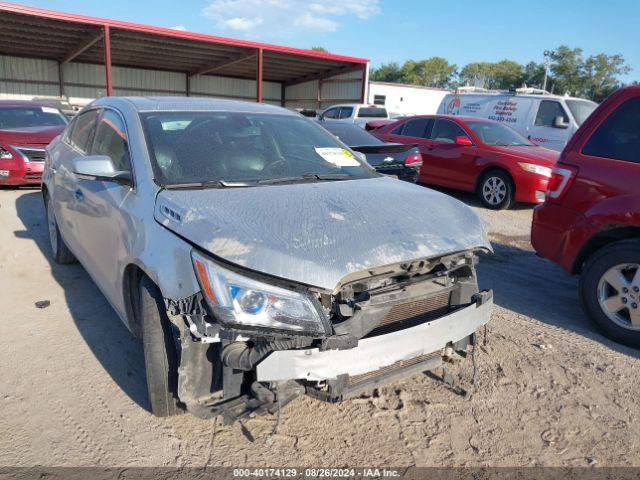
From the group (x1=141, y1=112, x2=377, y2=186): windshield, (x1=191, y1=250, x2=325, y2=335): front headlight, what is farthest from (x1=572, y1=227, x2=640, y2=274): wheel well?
(x1=191, y1=250, x2=325, y2=335): front headlight

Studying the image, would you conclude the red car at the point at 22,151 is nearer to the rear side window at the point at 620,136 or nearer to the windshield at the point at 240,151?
the windshield at the point at 240,151

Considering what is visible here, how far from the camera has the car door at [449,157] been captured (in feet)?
29.5

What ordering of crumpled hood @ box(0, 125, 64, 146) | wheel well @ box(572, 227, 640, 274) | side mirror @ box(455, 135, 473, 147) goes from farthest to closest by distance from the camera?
side mirror @ box(455, 135, 473, 147), crumpled hood @ box(0, 125, 64, 146), wheel well @ box(572, 227, 640, 274)

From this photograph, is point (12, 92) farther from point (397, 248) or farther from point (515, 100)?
point (397, 248)

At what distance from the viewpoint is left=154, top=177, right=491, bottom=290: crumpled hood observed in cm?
217

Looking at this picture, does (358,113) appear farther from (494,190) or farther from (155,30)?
(494,190)

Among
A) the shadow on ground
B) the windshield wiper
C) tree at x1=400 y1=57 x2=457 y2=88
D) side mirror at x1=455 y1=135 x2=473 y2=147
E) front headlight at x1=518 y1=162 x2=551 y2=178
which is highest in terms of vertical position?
tree at x1=400 y1=57 x2=457 y2=88

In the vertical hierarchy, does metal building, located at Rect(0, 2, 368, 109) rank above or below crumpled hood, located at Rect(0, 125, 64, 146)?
above

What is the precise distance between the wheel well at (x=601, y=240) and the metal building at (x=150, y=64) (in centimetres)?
1740

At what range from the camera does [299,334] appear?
2.12 metres

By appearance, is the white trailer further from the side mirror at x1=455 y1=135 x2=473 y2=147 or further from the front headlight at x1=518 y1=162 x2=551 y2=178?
the front headlight at x1=518 y1=162 x2=551 y2=178

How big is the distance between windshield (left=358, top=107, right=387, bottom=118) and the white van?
5.38 m

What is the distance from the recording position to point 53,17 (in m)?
17.2

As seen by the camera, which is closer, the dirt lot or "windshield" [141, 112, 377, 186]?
the dirt lot
